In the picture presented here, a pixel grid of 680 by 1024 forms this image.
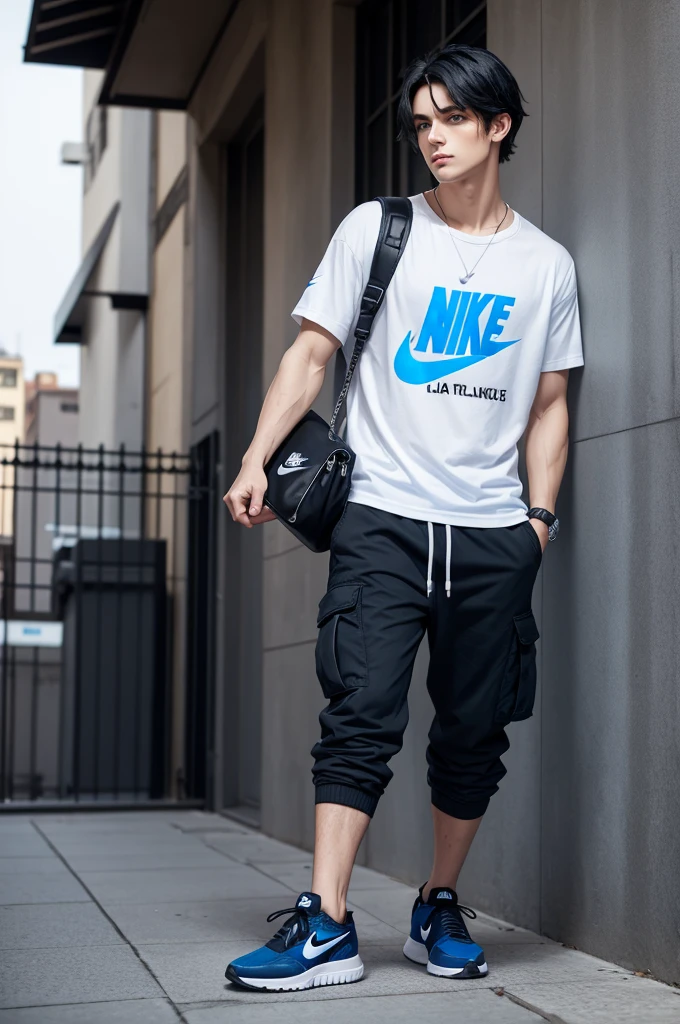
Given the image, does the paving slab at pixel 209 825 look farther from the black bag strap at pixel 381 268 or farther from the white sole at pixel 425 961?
the black bag strap at pixel 381 268

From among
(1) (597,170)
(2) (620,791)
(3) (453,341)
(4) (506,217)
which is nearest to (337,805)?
(2) (620,791)

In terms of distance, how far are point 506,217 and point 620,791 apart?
1.53 m

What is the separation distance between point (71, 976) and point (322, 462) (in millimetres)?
1395

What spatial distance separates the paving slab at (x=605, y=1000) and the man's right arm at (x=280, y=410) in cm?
130

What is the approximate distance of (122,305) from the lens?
12703mm

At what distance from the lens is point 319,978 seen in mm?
2988

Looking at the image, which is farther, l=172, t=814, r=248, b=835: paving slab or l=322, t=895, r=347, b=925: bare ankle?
l=172, t=814, r=248, b=835: paving slab

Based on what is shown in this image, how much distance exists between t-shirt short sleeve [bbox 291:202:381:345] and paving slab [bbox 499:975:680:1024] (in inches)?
64.6

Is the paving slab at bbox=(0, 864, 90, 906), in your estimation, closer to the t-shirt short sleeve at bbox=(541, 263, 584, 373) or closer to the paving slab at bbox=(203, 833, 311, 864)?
the paving slab at bbox=(203, 833, 311, 864)

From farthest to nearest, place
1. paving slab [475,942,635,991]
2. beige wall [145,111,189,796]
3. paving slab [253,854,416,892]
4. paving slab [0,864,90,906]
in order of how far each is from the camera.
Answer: beige wall [145,111,189,796] < paving slab [253,854,416,892] < paving slab [0,864,90,906] < paving slab [475,942,635,991]

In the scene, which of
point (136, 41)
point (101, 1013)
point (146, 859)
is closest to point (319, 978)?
point (101, 1013)

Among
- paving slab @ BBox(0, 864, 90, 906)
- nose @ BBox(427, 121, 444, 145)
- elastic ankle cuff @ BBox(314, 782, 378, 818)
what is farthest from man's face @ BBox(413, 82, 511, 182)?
paving slab @ BBox(0, 864, 90, 906)

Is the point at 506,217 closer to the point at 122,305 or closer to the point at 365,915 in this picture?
the point at 365,915

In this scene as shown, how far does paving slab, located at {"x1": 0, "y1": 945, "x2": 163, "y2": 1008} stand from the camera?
293cm
